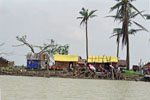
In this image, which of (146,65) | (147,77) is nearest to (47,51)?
(146,65)

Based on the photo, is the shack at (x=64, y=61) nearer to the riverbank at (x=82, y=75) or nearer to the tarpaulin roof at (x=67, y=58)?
the tarpaulin roof at (x=67, y=58)

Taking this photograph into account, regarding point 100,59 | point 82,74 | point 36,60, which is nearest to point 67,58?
point 36,60

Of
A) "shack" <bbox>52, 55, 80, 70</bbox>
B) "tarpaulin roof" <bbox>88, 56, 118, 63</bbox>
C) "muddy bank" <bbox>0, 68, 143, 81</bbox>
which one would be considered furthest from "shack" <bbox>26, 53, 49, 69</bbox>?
"muddy bank" <bbox>0, 68, 143, 81</bbox>

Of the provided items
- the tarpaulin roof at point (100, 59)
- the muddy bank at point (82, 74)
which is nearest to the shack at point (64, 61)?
the tarpaulin roof at point (100, 59)

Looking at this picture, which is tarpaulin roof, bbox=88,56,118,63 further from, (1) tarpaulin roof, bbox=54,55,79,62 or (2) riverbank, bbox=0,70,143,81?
(2) riverbank, bbox=0,70,143,81

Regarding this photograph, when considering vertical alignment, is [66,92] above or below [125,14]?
below

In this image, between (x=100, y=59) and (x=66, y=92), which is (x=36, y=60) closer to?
(x=100, y=59)

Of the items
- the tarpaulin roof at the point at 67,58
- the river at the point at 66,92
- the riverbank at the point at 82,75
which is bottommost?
the river at the point at 66,92

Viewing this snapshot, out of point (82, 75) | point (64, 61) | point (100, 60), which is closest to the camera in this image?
point (82, 75)

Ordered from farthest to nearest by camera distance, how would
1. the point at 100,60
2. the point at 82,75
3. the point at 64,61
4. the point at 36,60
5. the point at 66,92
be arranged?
the point at 36,60 < the point at 64,61 < the point at 100,60 < the point at 82,75 < the point at 66,92

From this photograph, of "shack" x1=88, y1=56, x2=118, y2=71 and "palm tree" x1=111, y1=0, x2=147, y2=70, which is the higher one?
"palm tree" x1=111, y1=0, x2=147, y2=70

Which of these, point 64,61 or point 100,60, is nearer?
point 100,60

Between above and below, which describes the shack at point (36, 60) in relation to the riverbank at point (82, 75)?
above

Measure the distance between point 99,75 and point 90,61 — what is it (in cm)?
667
